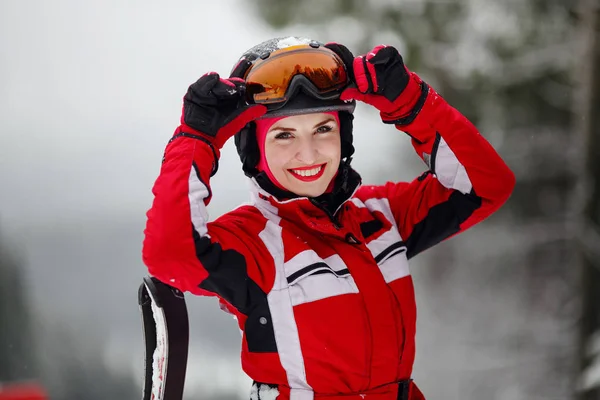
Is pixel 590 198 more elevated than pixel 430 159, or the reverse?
pixel 430 159

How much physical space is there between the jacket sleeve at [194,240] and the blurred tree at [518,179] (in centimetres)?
146

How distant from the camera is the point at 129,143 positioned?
251 centimetres

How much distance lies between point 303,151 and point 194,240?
0.34 meters

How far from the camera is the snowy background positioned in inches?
98.9

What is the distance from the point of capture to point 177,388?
5.14 ft

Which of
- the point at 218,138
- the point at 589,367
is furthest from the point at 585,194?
the point at 218,138

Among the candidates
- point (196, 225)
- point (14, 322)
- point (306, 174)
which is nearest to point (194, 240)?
point (196, 225)

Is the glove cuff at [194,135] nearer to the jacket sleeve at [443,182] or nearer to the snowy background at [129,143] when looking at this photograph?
the jacket sleeve at [443,182]

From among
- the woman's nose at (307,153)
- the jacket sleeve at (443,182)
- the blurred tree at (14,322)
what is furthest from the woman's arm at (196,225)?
the blurred tree at (14,322)

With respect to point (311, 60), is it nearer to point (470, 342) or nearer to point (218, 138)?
point (218, 138)

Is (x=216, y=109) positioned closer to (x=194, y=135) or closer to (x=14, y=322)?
(x=194, y=135)

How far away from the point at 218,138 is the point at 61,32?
4.27ft

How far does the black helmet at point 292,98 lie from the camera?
1.51m

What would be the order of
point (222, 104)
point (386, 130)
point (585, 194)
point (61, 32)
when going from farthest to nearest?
point (585, 194) → point (386, 130) → point (61, 32) → point (222, 104)
